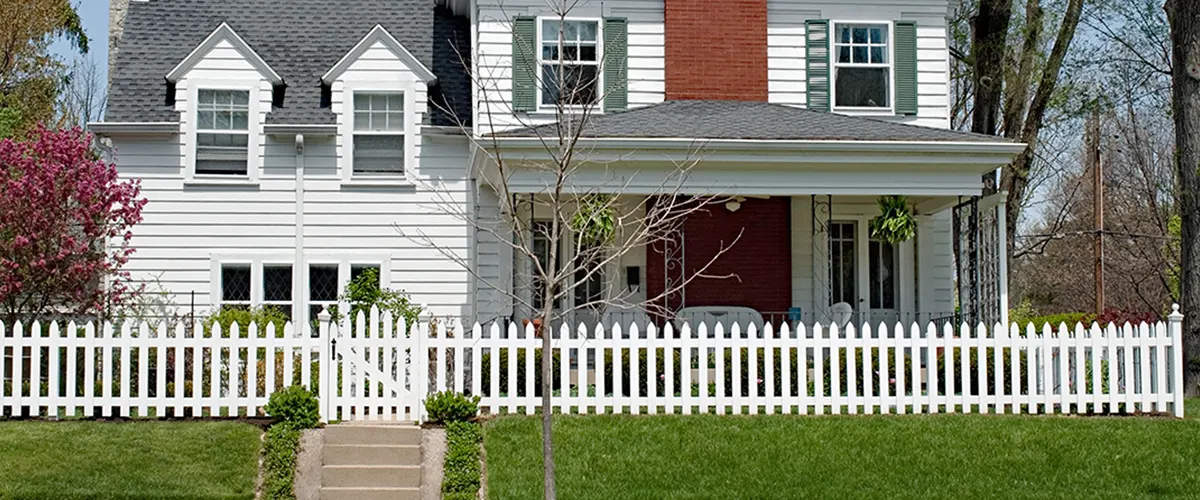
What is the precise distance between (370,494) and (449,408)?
119cm

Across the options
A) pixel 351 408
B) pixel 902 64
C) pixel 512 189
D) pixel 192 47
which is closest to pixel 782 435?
pixel 351 408

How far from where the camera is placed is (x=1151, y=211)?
40312 mm

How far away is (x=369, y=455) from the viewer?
11.9 meters

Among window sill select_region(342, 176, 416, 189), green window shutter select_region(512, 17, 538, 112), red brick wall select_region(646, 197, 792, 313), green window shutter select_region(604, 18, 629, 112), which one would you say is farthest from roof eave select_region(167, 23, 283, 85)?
red brick wall select_region(646, 197, 792, 313)

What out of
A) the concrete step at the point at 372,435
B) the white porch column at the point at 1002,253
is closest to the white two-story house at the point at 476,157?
the white porch column at the point at 1002,253

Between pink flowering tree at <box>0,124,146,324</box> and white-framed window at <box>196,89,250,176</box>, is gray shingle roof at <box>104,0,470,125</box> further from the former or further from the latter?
pink flowering tree at <box>0,124,146,324</box>

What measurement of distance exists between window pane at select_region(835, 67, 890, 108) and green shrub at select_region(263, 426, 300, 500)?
11162mm

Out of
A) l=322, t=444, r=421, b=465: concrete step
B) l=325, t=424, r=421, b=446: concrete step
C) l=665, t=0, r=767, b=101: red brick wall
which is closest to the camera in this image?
l=322, t=444, r=421, b=465: concrete step

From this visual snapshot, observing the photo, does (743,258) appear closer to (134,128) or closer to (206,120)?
(206,120)

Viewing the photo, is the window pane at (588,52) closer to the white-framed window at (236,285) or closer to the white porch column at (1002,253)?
the white-framed window at (236,285)

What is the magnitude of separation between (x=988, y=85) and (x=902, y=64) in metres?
6.02

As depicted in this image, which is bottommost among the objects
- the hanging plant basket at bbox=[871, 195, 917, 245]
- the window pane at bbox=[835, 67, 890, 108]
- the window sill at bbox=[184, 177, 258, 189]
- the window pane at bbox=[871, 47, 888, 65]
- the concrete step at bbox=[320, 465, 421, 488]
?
the concrete step at bbox=[320, 465, 421, 488]

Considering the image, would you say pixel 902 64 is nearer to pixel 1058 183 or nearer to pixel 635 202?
pixel 635 202

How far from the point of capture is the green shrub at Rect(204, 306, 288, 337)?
722 inches
